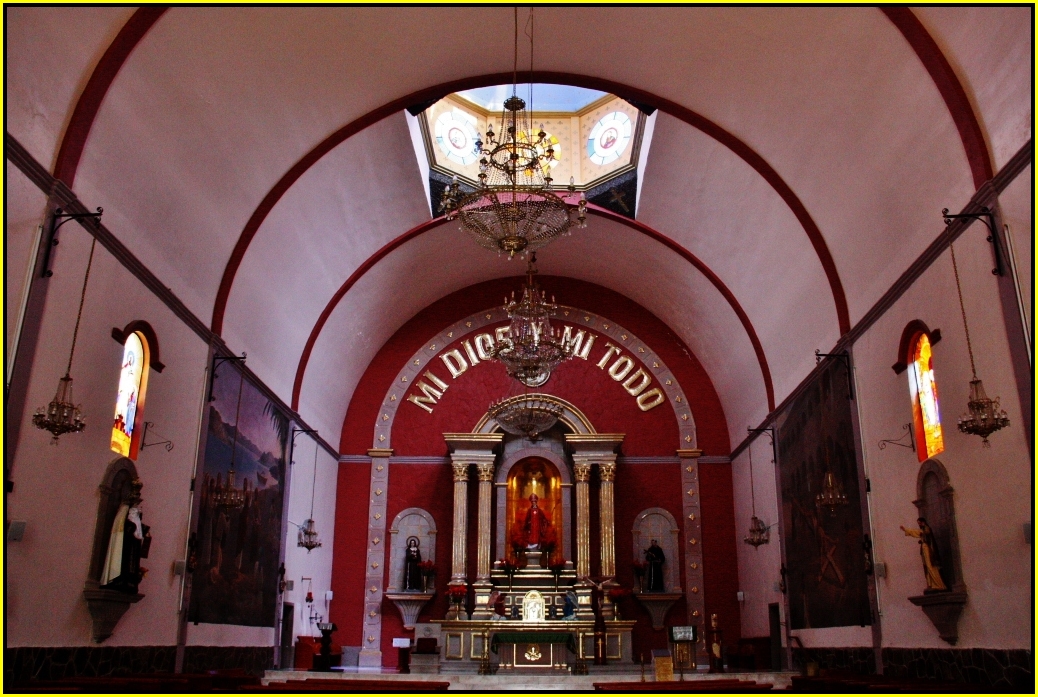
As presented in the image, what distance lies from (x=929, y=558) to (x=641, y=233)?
360 inches

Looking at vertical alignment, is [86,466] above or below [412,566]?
above

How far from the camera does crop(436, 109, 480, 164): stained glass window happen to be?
671 inches

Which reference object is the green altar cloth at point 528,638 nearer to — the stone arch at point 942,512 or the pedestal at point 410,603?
the pedestal at point 410,603

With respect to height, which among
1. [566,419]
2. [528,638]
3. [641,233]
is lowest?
[528,638]

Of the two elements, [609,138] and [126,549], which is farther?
[609,138]

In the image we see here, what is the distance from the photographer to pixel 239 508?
13609 mm

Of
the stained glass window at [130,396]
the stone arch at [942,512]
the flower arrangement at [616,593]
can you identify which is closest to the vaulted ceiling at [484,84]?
the stained glass window at [130,396]

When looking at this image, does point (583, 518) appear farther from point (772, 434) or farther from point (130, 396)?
point (130, 396)

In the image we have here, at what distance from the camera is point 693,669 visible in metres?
16.2

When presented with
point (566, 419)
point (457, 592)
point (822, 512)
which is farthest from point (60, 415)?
point (566, 419)

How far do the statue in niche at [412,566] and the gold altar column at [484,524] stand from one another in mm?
1251

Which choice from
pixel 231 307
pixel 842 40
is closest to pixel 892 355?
pixel 842 40

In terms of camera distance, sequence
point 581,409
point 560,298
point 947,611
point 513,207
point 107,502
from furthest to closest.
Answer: point 560,298 < point 581,409 < point 513,207 < point 107,502 < point 947,611

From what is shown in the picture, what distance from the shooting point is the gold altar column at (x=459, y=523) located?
1833 cm
